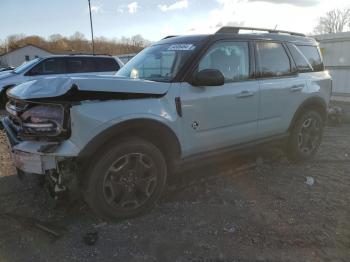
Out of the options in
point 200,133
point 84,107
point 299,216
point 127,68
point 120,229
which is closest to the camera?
point 84,107

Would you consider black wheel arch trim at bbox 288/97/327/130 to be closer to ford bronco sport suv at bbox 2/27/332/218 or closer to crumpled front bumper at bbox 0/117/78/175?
ford bronco sport suv at bbox 2/27/332/218

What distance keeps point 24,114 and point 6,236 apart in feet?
3.78

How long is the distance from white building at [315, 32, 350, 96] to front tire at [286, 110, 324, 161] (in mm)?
7232

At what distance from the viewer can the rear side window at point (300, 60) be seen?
5434 millimetres

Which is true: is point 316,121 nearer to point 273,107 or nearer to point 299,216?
point 273,107

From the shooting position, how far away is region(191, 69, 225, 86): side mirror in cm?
396

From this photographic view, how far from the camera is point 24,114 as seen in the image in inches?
138

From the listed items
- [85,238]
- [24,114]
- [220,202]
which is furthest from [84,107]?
[220,202]

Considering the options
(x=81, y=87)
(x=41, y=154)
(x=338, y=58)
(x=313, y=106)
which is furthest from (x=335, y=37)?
(x=41, y=154)

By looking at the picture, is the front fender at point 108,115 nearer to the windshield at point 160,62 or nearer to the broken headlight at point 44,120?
the broken headlight at point 44,120

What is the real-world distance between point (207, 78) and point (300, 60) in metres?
2.24

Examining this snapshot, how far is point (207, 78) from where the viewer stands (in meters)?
3.96

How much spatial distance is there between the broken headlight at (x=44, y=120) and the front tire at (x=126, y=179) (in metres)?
0.49

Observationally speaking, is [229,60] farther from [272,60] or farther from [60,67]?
[60,67]
